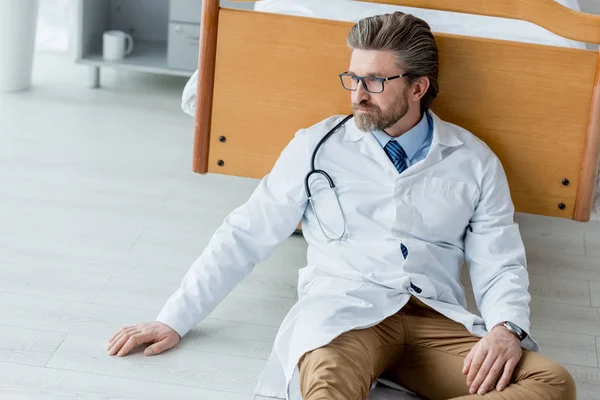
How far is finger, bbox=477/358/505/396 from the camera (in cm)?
157

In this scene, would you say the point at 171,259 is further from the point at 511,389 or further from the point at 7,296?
the point at 511,389

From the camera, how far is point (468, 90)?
1.91 m

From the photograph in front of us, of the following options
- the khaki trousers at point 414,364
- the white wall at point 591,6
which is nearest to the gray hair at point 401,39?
the khaki trousers at point 414,364

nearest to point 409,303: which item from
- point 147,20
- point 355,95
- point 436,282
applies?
point 436,282

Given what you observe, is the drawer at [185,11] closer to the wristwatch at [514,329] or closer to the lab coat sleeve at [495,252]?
the lab coat sleeve at [495,252]

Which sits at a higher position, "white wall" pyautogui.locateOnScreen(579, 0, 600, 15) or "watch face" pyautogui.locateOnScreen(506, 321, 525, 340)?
"white wall" pyautogui.locateOnScreen(579, 0, 600, 15)

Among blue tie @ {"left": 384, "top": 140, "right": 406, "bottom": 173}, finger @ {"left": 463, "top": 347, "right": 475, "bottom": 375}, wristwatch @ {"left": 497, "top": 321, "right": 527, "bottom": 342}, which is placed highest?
blue tie @ {"left": 384, "top": 140, "right": 406, "bottom": 173}

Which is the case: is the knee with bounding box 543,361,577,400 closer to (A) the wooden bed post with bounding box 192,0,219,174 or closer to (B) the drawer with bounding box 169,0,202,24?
(A) the wooden bed post with bounding box 192,0,219,174

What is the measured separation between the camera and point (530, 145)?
1928 mm

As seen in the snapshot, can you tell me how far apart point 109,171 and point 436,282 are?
1.38 meters

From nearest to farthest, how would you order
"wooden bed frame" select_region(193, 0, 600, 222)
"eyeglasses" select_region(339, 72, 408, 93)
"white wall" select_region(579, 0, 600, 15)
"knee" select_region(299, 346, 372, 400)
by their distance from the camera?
1. "knee" select_region(299, 346, 372, 400)
2. "eyeglasses" select_region(339, 72, 408, 93)
3. "wooden bed frame" select_region(193, 0, 600, 222)
4. "white wall" select_region(579, 0, 600, 15)

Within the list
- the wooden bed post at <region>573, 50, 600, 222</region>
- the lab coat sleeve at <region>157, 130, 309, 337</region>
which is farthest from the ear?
the wooden bed post at <region>573, 50, 600, 222</region>

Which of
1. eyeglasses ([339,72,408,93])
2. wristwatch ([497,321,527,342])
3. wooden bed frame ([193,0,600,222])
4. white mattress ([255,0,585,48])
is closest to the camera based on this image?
Result: wristwatch ([497,321,527,342])

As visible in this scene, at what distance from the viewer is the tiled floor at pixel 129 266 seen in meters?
1.79
